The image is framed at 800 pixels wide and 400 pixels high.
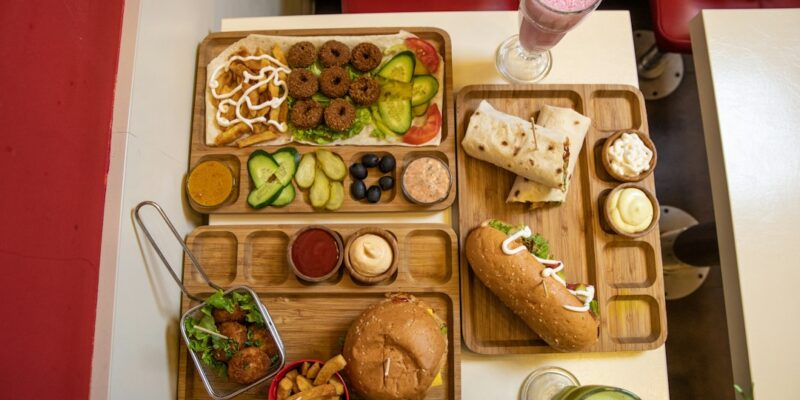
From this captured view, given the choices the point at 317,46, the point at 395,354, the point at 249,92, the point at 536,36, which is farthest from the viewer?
the point at 317,46

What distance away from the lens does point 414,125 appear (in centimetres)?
214

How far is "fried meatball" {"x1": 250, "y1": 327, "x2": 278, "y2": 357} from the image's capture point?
1.82m

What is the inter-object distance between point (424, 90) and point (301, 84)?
1.99 ft

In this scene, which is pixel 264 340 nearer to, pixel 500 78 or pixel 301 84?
pixel 301 84

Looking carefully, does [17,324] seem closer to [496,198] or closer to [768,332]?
[496,198]

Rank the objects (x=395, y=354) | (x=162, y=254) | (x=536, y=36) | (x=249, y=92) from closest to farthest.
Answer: (x=395, y=354), (x=162, y=254), (x=536, y=36), (x=249, y=92)

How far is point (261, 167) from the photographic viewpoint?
6.73 feet

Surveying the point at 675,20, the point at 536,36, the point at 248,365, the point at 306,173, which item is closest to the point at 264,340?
the point at 248,365

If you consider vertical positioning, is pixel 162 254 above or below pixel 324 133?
below

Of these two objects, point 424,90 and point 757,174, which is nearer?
point 757,174

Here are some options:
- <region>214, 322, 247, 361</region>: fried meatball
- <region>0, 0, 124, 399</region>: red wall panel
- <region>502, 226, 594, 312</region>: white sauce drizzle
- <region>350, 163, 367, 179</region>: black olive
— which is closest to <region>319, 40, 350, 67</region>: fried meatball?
<region>350, 163, 367, 179</region>: black olive

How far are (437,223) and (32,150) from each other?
4.98ft

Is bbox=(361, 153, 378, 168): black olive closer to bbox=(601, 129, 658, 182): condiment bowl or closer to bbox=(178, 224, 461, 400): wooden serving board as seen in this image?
bbox=(178, 224, 461, 400): wooden serving board

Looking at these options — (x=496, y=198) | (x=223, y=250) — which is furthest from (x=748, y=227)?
(x=223, y=250)
